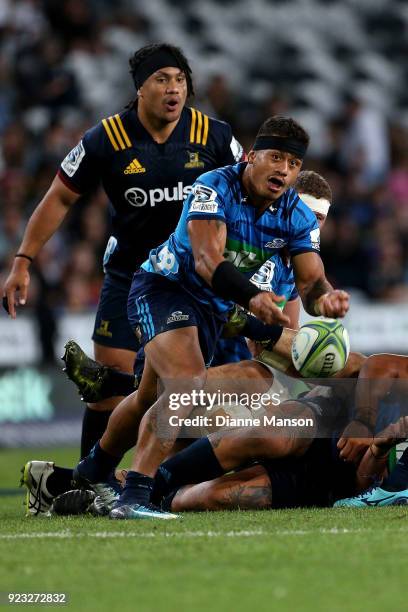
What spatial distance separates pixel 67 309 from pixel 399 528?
937cm

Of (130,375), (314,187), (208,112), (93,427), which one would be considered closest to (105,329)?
(130,375)

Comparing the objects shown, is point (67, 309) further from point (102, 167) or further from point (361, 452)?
point (361, 452)

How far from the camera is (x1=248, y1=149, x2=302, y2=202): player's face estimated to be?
6.70 meters

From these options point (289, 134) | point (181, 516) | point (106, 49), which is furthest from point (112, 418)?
point (106, 49)

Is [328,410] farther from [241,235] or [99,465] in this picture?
[99,465]

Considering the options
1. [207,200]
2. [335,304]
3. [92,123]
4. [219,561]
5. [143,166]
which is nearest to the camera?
[219,561]

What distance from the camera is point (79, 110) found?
55.2 ft

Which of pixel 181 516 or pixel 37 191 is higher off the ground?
pixel 37 191

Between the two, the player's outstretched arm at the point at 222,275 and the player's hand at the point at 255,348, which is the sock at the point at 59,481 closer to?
the player's hand at the point at 255,348

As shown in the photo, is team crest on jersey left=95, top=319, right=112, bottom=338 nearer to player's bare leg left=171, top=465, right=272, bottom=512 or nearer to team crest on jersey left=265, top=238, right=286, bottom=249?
player's bare leg left=171, top=465, right=272, bottom=512

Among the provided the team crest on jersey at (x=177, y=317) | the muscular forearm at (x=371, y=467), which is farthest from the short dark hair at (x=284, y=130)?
the muscular forearm at (x=371, y=467)

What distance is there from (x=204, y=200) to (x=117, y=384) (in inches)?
64.5

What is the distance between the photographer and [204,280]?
674 cm

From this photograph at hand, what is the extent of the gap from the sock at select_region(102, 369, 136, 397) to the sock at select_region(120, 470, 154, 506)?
55.5 inches
